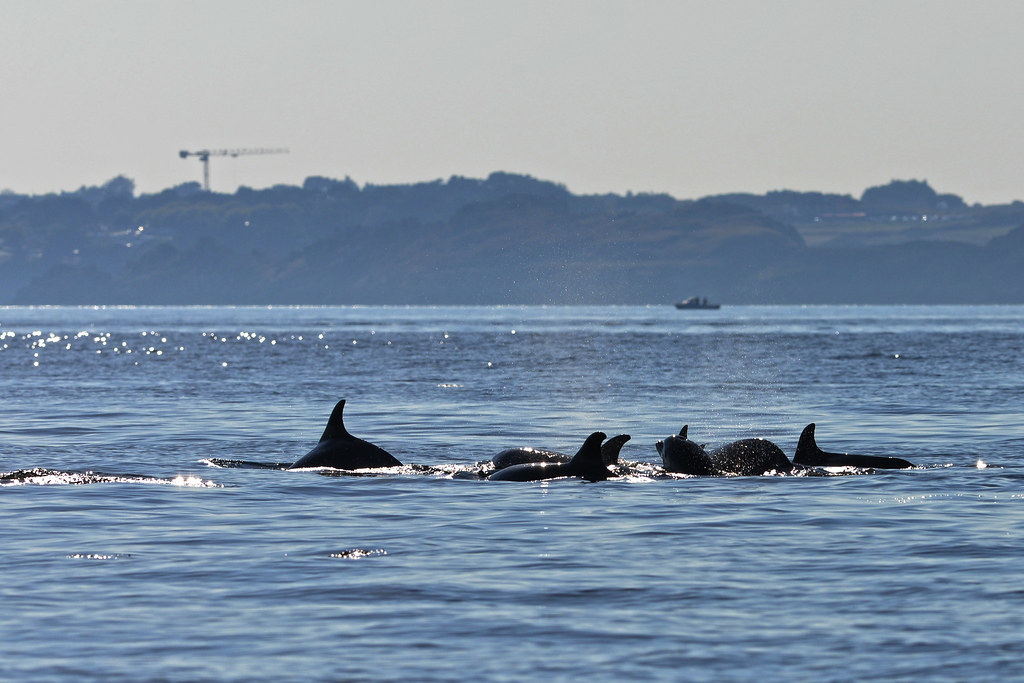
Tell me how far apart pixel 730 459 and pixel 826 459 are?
1.67m

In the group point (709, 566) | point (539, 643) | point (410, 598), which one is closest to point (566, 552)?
point (709, 566)

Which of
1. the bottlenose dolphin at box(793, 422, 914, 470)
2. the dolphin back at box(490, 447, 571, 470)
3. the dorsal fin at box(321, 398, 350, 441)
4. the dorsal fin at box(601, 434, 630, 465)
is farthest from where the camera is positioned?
the dorsal fin at box(321, 398, 350, 441)

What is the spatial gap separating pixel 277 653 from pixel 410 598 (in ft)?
7.14

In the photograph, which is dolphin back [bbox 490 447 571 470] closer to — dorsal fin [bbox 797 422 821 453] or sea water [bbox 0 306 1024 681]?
sea water [bbox 0 306 1024 681]

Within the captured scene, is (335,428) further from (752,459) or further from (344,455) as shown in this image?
(752,459)

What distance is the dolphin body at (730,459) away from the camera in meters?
23.2

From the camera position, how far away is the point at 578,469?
894 inches

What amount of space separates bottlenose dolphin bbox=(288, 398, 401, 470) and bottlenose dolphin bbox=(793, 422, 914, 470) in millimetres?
6234

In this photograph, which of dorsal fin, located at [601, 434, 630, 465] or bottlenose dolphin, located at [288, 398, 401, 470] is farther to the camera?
bottlenose dolphin, located at [288, 398, 401, 470]

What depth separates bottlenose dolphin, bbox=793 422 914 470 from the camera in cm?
2388

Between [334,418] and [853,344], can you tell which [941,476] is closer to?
[334,418]

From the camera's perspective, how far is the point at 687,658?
36.7 feet

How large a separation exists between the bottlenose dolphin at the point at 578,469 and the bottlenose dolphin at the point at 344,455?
2395mm

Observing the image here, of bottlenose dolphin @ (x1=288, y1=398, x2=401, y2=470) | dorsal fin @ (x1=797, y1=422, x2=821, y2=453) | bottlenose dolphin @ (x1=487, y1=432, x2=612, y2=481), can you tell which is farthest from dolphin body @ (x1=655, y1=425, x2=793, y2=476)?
bottlenose dolphin @ (x1=288, y1=398, x2=401, y2=470)
